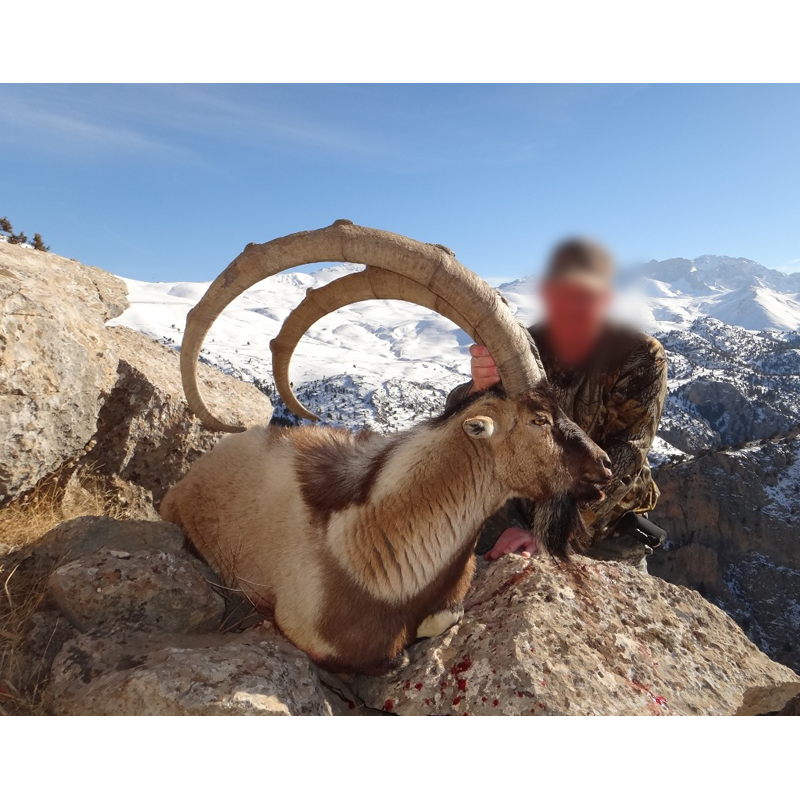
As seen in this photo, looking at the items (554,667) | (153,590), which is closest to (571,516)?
(554,667)

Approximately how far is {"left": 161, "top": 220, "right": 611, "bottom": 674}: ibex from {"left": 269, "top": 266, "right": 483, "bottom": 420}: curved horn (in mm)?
17

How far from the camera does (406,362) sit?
12925cm

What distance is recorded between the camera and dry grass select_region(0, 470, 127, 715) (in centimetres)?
366

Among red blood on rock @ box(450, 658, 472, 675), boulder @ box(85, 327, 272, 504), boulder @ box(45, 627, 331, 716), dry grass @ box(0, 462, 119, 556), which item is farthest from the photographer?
boulder @ box(85, 327, 272, 504)

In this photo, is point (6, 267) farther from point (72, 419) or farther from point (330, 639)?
point (330, 639)

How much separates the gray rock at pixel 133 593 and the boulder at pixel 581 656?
4.79 ft

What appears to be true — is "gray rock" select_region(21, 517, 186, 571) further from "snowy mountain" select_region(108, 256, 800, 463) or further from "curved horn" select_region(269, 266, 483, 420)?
"snowy mountain" select_region(108, 256, 800, 463)

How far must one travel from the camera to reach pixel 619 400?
6145 mm

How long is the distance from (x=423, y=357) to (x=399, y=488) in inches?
5496

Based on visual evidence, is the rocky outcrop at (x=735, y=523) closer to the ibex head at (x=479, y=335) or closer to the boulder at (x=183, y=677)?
the ibex head at (x=479, y=335)

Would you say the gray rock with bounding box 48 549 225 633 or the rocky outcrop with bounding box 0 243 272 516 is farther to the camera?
the rocky outcrop with bounding box 0 243 272 516

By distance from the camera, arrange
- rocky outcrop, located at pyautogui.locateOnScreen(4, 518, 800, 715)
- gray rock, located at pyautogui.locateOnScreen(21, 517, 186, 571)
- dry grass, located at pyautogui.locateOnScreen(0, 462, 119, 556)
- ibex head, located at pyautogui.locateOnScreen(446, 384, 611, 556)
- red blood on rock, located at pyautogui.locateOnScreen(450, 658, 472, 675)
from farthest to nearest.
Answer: dry grass, located at pyautogui.locateOnScreen(0, 462, 119, 556) → gray rock, located at pyautogui.locateOnScreen(21, 517, 186, 571) → ibex head, located at pyautogui.locateOnScreen(446, 384, 611, 556) → red blood on rock, located at pyautogui.locateOnScreen(450, 658, 472, 675) → rocky outcrop, located at pyautogui.locateOnScreen(4, 518, 800, 715)

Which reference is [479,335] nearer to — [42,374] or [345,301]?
[345,301]

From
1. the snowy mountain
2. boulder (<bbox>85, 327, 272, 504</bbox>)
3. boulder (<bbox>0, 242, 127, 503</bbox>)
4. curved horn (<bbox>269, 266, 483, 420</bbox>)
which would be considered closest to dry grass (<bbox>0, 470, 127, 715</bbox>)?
boulder (<bbox>85, 327, 272, 504</bbox>)
